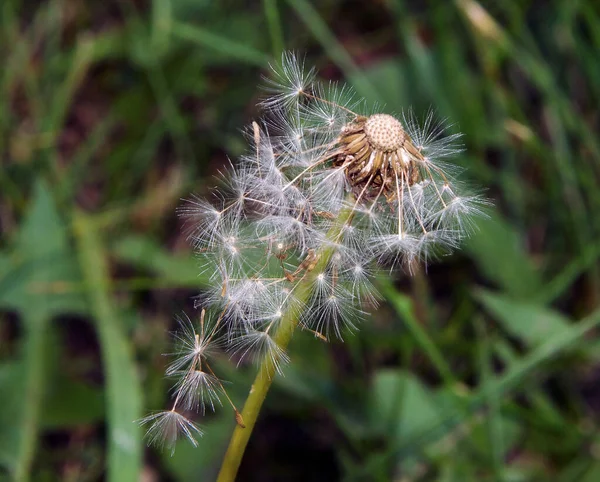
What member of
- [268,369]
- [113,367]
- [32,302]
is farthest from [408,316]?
[32,302]

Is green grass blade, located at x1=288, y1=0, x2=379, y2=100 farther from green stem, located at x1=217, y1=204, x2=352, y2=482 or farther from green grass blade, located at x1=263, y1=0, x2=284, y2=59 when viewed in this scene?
green stem, located at x1=217, y1=204, x2=352, y2=482

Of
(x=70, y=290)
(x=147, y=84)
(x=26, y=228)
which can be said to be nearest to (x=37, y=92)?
(x=147, y=84)

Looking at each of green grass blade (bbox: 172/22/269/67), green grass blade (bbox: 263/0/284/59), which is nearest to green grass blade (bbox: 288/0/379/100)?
green grass blade (bbox: 172/22/269/67)

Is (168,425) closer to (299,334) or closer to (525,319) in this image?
(299,334)

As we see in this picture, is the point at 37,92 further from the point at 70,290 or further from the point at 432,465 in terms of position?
the point at 432,465

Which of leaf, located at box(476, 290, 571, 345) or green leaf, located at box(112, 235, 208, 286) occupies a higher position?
green leaf, located at box(112, 235, 208, 286)

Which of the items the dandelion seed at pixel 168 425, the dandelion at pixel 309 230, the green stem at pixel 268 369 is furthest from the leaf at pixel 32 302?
the green stem at pixel 268 369
